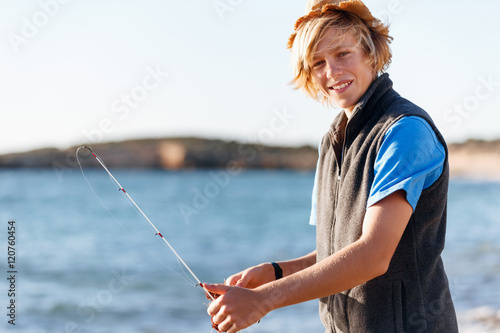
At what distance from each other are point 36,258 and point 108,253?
1470 mm

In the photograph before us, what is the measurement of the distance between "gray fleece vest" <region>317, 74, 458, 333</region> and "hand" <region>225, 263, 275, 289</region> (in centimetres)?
36

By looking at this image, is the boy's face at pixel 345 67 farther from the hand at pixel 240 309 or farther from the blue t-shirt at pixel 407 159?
the hand at pixel 240 309

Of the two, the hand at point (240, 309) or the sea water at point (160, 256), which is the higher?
the hand at point (240, 309)

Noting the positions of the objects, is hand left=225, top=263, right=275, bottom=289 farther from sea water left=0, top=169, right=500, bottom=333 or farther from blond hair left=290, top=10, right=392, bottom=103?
blond hair left=290, top=10, right=392, bottom=103

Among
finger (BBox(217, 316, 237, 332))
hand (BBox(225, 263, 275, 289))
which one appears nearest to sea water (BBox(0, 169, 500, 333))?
hand (BBox(225, 263, 275, 289))

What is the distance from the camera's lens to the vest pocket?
5.82 feet

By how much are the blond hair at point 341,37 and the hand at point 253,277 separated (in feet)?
2.33

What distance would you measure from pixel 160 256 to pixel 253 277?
9906mm


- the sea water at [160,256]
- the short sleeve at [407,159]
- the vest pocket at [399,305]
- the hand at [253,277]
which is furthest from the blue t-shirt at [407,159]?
the sea water at [160,256]

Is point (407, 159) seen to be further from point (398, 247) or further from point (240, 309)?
point (240, 309)

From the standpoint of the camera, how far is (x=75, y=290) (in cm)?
975

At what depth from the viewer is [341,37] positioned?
1.93 metres

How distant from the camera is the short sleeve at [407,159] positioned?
1637 millimetres

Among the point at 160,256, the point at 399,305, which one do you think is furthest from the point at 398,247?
the point at 160,256
